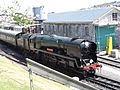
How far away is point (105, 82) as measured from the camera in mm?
19172

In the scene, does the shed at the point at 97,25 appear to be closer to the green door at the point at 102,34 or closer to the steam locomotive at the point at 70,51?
the green door at the point at 102,34

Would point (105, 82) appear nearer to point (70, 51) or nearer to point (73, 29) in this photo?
point (70, 51)

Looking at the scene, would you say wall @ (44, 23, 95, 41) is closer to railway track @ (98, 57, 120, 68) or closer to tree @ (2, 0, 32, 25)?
railway track @ (98, 57, 120, 68)

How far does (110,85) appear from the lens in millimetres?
18594

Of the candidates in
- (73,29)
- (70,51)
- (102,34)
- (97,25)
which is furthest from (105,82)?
(73,29)

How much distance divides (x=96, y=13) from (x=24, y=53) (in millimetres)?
10930

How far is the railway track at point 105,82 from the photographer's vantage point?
59.2 ft

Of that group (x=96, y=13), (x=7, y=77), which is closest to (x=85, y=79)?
(x=7, y=77)

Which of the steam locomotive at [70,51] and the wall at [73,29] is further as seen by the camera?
the wall at [73,29]

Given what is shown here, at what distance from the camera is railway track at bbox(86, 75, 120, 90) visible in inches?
711

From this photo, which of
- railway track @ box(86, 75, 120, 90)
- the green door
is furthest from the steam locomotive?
the green door

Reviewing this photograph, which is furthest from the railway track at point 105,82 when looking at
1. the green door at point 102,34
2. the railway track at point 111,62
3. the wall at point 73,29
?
the wall at point 73,29

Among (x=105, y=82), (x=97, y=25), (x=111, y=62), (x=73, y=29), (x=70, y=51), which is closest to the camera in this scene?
(x=105, y=82)

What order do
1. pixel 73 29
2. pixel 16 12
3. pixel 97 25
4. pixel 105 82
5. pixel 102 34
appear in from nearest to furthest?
pixel 105 82, pixel 97 25, pixel 102 34, pixel 73 29, pixel 16 12
